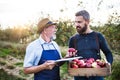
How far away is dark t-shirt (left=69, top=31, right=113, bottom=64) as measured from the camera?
210 inches

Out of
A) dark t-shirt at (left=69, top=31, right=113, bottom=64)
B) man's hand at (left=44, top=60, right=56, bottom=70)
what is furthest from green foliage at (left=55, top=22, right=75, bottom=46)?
man's hand at (left=44, top=60, right=56, bottom=70)

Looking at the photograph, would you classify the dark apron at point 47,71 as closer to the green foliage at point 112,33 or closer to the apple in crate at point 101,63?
the apple in crate at point 101,63

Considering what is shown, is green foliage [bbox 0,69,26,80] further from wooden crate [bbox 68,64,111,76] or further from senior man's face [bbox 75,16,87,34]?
wooden crate [bbox 68,64,111,76]

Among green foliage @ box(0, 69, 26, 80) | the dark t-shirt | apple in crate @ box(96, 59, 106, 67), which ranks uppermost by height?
the dark t-shirt

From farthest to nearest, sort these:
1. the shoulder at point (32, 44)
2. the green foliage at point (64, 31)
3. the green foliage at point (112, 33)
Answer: the green foliage at point (64, 31) → the green foliage at point (112, 33) → the shoulder at point (32, 44)

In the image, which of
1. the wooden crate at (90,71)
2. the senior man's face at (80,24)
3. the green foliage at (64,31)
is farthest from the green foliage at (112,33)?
the wooden crate at (90,71)

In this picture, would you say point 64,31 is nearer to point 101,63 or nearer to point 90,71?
point 101,63

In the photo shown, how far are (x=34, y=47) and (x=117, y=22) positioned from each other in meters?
10.4

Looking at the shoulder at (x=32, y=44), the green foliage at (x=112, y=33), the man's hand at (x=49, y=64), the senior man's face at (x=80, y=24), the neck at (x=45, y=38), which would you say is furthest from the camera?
the green foliage at (x=112, y=33)

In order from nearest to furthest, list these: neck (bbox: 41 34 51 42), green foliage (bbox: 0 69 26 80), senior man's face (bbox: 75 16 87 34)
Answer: neck (bbox: 41 34 51 42) → senior man's face (bbox: 75 16 87 34) → green foliage (bbox: 0 69 26 80)

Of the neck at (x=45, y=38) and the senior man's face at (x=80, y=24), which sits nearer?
the neck at (x=45, y=38)

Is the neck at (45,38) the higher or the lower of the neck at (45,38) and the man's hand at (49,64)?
the higher

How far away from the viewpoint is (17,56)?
17094mm

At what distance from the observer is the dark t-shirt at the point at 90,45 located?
5.33 meters
